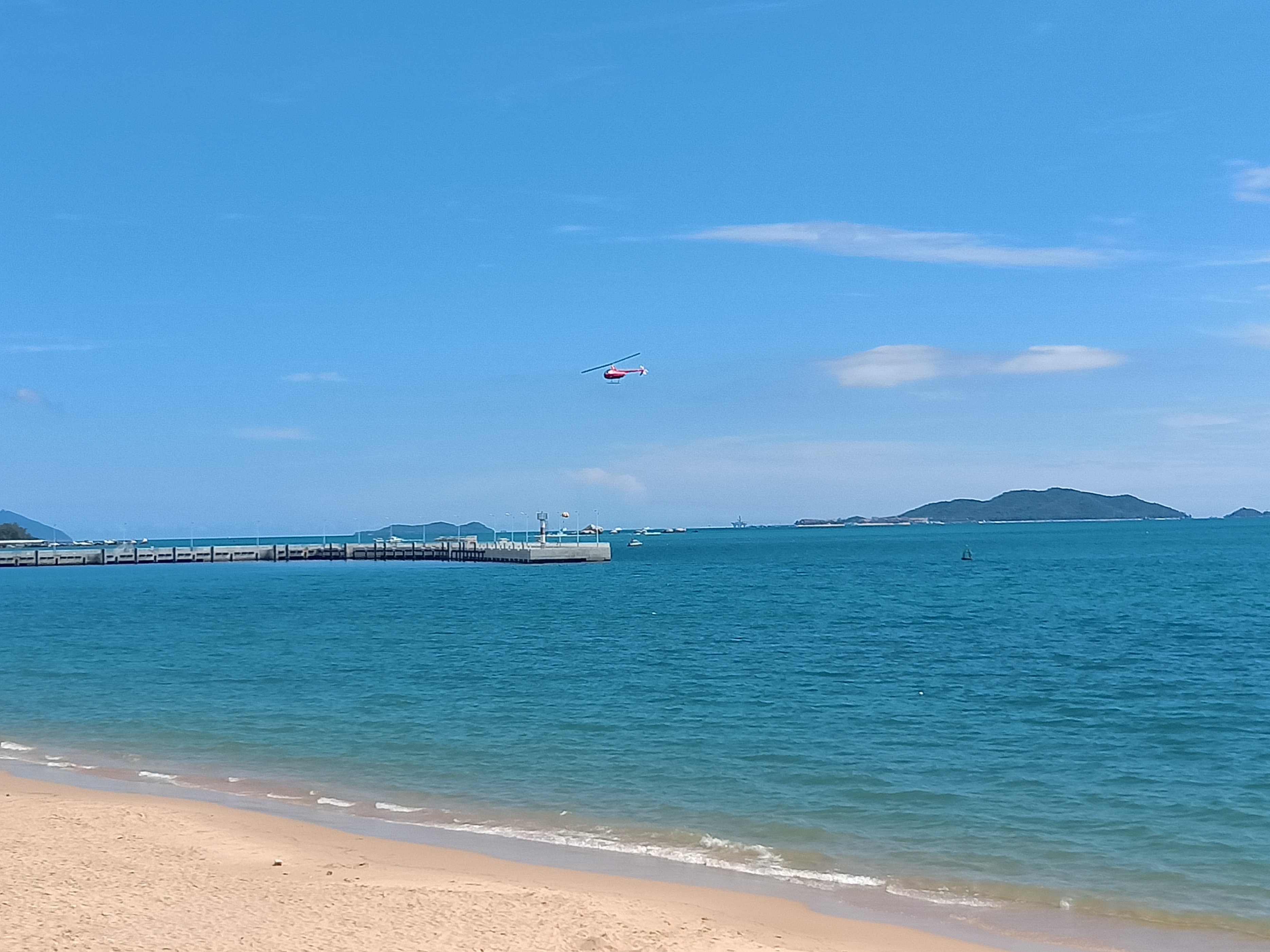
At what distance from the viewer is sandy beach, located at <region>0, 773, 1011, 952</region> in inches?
403

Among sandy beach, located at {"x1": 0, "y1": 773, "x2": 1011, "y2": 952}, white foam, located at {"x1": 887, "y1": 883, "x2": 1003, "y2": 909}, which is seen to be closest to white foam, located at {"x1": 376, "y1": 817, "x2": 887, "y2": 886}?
white foam, located at {"x1": 887, "y1": 883, "x2": 1003, "y2": 909}

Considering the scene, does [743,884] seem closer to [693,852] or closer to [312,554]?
[693,852]

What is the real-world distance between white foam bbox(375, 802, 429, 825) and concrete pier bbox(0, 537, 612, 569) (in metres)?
106

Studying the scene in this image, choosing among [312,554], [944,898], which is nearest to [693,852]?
[944,898]

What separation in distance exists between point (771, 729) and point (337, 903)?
12730mm

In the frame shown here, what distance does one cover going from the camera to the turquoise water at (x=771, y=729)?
1435cm

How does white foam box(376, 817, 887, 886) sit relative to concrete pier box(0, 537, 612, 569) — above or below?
below

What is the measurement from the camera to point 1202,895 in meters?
12.6

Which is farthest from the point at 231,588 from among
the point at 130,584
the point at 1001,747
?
the point at 1001,747

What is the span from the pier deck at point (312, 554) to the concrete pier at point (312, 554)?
0.09 m

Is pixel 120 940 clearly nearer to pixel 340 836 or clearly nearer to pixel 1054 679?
pixel 340 836

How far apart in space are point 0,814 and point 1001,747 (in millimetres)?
16837

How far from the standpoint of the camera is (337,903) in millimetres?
11477

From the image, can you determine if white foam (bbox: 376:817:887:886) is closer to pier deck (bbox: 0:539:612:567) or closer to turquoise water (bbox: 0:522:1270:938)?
turquoise water (bbox: 0:522:1270:938)
